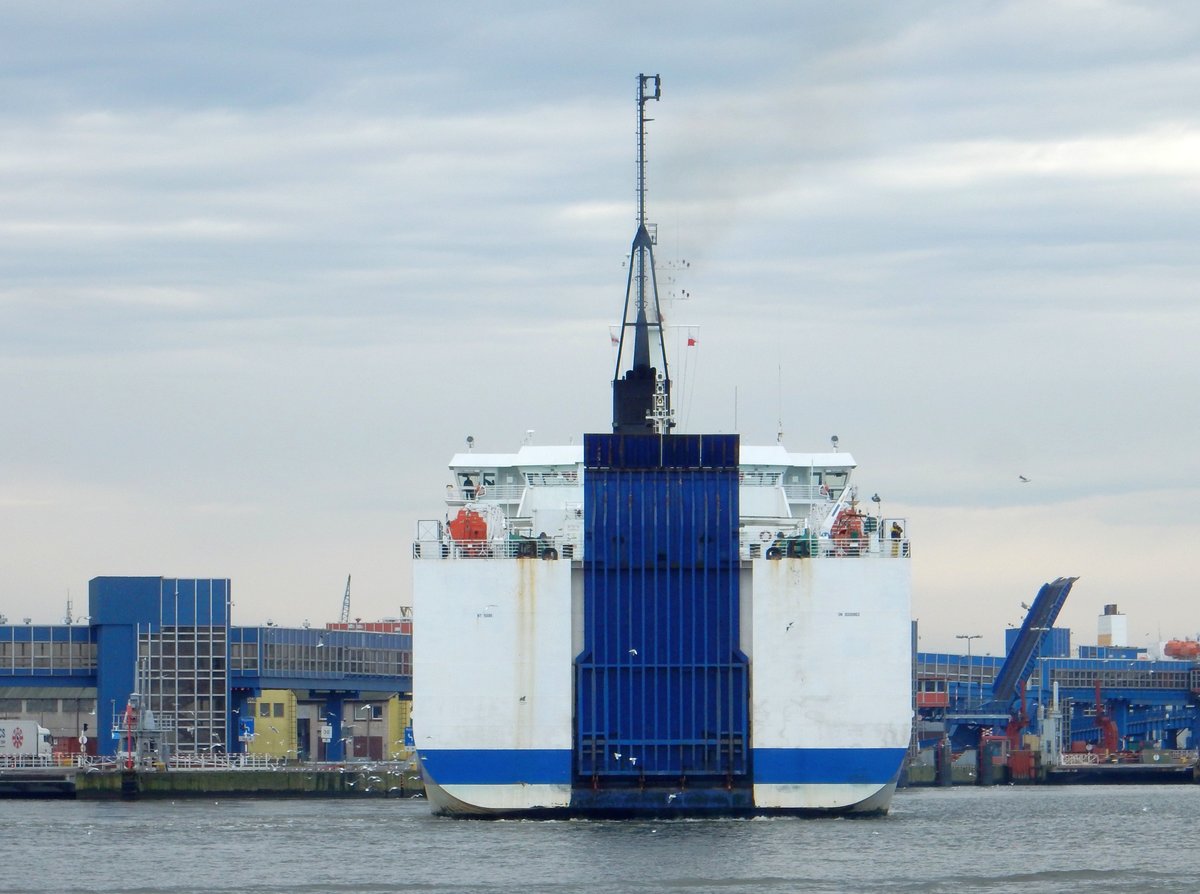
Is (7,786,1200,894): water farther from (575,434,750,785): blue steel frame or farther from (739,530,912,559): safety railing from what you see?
(739,530,912,559): safety railing

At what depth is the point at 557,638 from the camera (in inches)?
2071

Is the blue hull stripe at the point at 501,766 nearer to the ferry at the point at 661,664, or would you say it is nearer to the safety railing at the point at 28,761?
the ferry at the point at 661,664

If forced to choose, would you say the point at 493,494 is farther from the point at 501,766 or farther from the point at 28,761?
the point at 28,761

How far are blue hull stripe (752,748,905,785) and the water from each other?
37.9 inches

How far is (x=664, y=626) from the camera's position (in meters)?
52.4

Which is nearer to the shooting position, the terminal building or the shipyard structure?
the shipyard structure

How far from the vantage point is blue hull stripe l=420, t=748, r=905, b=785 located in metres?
52.2

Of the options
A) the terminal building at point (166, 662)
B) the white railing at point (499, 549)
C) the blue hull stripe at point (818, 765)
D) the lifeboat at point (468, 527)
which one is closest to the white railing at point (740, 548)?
the white railing at point (499, 549)

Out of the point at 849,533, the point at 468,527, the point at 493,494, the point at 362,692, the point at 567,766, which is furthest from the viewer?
the point at 362,692

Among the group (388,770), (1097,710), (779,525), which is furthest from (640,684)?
(1097,710)

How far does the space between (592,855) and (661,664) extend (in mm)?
7583

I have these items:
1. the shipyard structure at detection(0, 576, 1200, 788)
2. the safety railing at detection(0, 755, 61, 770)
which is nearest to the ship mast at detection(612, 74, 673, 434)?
the shipyard structure at detection(0, 576, 1200, 788)

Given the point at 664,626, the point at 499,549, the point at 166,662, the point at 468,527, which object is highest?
the point at 468,527

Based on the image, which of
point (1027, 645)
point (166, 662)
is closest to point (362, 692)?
point (166, 662)
